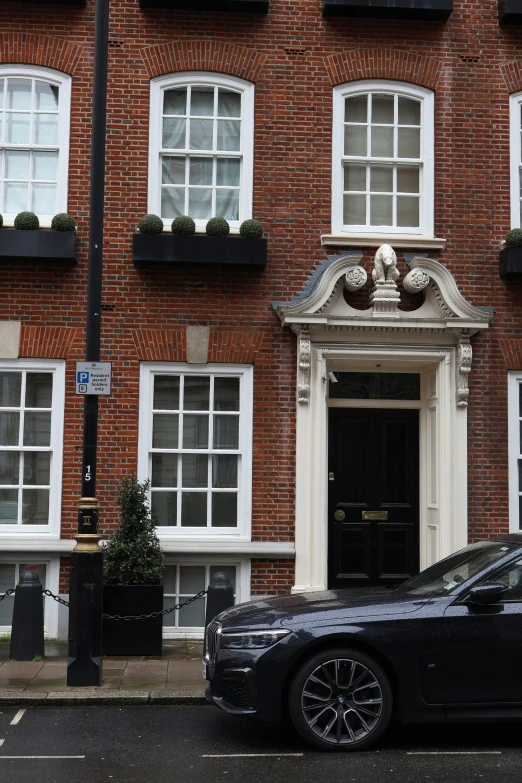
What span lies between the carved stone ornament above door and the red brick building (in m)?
0.03

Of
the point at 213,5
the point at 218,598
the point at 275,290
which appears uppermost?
the point at 213,5

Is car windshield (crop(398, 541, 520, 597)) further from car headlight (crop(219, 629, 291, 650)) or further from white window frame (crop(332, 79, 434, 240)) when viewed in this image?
white window frame (crop(332, 79, 434, 240))

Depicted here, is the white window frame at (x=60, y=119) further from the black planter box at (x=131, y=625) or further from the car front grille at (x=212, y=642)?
the car front grille at (x=212, y=642)

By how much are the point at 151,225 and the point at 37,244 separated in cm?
137

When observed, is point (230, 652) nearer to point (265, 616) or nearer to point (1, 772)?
point (265, 616)

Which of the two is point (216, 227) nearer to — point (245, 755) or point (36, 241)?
point (36, 241)

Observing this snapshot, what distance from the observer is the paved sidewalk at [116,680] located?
8672mm

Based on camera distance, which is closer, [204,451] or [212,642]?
[212,642]

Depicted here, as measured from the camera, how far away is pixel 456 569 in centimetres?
791

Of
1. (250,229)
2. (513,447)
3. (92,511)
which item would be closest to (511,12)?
(250,229)

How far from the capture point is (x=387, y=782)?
6344 mm

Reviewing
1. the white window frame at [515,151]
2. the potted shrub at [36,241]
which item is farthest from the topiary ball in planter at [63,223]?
the white window frame at [515,151]

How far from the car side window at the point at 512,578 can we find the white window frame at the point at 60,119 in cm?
722

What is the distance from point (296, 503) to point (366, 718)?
4849 millimetres
